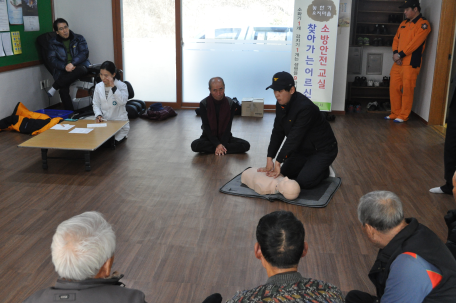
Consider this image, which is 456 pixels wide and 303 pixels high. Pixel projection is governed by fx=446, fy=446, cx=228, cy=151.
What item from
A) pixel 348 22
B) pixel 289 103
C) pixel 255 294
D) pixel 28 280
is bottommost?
pixel 28 280

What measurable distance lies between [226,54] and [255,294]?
20.8 ft

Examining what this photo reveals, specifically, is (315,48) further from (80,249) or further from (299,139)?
(80,249)

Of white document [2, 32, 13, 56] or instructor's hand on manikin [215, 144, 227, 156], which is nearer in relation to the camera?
instructor's hand on manikin [215, 144, 227, 156]

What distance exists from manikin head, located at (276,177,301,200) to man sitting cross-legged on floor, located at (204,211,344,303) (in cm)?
207

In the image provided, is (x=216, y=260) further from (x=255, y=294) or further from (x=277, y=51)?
(x=277, y=51)

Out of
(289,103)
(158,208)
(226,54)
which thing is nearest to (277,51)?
(226,54)

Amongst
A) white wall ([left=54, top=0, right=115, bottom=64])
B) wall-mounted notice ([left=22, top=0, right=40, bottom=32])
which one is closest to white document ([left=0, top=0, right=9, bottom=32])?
wall-mounted notice ([left=22, top=0, right=40, bottom=32])

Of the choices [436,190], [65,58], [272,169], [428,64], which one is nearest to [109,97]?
[65,58]

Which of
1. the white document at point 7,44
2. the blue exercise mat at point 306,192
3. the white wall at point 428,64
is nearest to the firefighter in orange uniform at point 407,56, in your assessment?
the white wall at point 428,64

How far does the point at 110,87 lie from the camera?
5230 mm

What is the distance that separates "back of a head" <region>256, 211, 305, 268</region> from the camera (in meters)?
1.54

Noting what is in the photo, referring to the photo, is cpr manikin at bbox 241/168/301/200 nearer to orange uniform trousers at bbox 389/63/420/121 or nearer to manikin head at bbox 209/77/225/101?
→ manikin head at bbox 209/77/225/101

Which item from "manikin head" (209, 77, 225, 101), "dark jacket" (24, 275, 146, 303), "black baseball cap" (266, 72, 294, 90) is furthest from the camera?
"manikin head" (209, 77, 225, 101)

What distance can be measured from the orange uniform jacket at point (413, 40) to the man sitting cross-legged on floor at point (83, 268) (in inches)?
241
